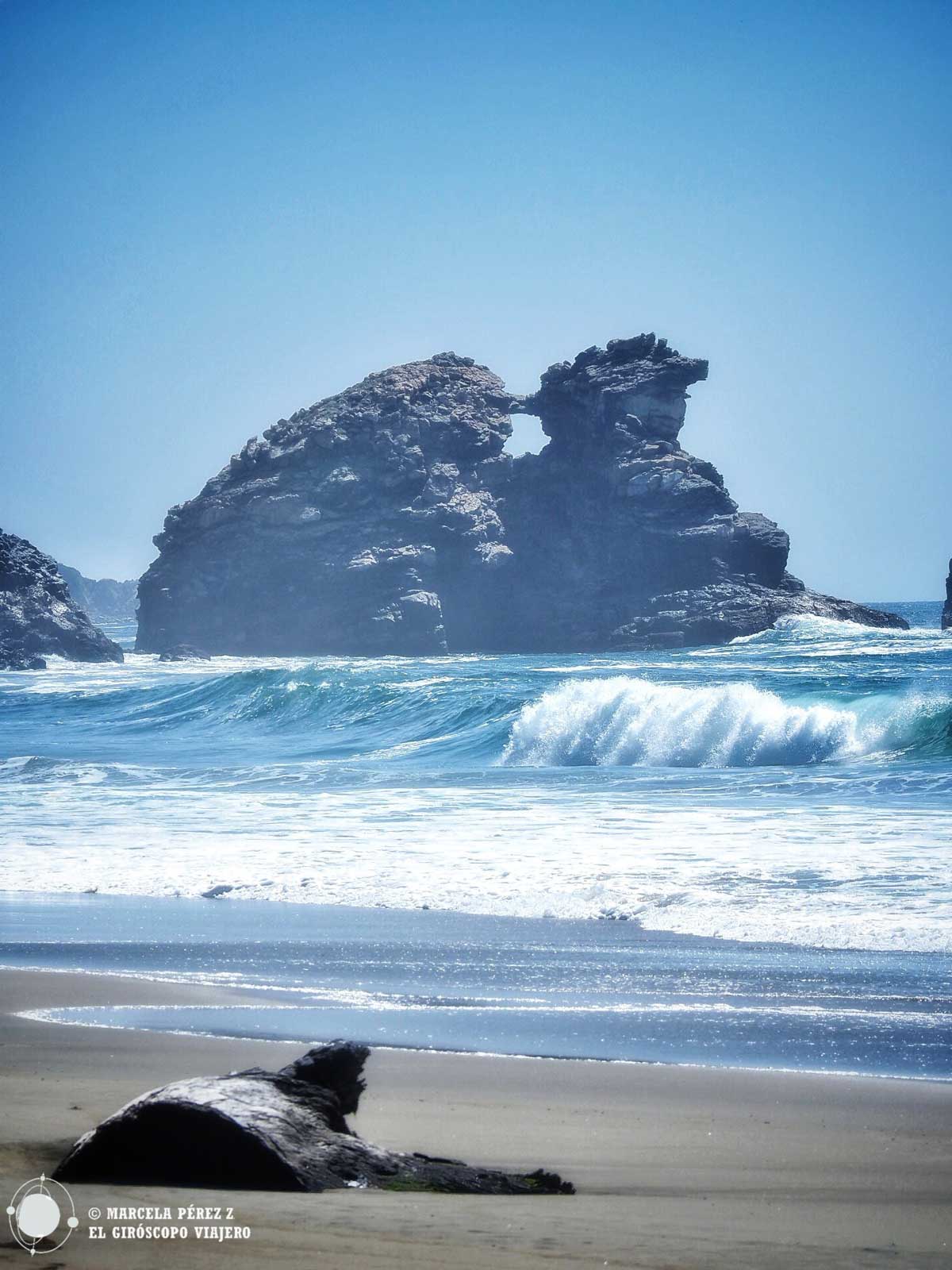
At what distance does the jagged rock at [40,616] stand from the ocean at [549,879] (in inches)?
1685

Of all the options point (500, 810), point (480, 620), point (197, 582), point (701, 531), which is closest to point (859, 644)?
point (701, 531)

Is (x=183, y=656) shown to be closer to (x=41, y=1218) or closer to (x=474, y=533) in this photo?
(x=474, y=533)

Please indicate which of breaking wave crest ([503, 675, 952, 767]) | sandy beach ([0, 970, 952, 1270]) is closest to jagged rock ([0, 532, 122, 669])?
breaking wave crest ([503, 675, 952, 767])

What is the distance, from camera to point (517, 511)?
78.4m

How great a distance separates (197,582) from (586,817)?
71284mm

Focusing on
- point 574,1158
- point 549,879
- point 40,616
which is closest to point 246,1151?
point 574,1158

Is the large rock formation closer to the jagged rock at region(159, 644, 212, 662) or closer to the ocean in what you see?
the jagged rock at region(159, 644, 212, 662)

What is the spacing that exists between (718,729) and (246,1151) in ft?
54.9

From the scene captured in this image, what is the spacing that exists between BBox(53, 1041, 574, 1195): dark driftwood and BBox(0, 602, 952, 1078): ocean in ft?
6.05

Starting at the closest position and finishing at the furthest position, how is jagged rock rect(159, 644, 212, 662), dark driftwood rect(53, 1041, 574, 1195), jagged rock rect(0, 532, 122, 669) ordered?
1. dark driftwood rect(53, 1041, 574, 1195)
2. jagged rock rect(0, 532, 122, 669)
3. jagged rock rect(159, 644, 212, 662)

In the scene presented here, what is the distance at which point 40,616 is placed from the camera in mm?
62375

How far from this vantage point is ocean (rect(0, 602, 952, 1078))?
528 cm

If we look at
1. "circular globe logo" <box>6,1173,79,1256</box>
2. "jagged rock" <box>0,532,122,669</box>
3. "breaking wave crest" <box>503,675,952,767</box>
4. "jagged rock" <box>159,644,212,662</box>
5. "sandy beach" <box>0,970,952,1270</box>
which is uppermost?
"jagged rock" <box>0,532,122,669</box>

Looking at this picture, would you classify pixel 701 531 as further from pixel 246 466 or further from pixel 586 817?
pixel 586 817
